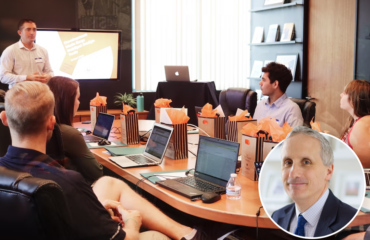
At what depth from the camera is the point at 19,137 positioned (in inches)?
54.1

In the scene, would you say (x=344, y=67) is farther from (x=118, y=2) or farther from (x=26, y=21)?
(x=26, y=21)

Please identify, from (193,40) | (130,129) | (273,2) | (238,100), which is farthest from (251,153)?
(193,40)

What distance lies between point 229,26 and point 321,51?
222cm

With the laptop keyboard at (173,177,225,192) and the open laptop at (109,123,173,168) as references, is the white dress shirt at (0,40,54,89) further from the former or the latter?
the laptop keyboard at (173,177,225,192)

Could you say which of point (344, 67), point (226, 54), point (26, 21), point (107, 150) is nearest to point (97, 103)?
point (107, 150)

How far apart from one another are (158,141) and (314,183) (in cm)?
202

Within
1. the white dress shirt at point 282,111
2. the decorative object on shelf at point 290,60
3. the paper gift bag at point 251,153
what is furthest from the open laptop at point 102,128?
the decorative object on shelf at point 290,60

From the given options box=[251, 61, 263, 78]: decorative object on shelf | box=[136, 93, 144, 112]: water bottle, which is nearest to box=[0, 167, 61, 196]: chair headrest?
box=[136, 93, 144, 112]: water bottle

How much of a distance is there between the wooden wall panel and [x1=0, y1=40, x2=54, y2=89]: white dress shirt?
3.25 m

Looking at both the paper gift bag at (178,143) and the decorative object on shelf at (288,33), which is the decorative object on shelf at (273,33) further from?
the paper gift bag at (178,143)

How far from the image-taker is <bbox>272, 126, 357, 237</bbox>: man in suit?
2.12ft

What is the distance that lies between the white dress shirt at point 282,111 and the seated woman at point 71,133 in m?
1.54

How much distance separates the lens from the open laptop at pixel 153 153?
8.16 ft

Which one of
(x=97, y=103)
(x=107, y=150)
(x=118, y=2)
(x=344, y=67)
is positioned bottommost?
(x=107, y=150)
